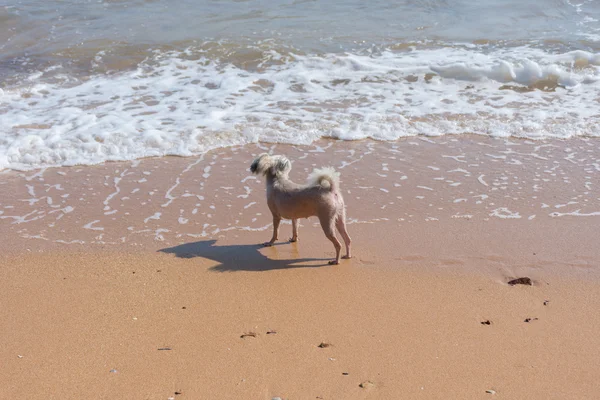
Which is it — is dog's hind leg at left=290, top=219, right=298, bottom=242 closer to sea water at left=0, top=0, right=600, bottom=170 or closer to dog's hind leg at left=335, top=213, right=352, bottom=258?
dog's hind leg at left=335, top=213, right=352, bottom=258

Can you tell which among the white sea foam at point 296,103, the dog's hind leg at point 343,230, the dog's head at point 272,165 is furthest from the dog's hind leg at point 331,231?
the white sea foam at point 296,103

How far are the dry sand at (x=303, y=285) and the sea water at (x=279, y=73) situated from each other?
1232mm

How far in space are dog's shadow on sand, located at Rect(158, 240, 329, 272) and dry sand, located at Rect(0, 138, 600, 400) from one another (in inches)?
1.0

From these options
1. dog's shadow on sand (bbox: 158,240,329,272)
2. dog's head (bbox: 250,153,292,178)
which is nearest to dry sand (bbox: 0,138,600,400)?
dog's shadow on sand (bbox: 158,240,329,272)

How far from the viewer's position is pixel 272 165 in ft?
18.1

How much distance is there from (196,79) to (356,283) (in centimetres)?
750

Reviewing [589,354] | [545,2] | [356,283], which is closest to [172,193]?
[356,283]

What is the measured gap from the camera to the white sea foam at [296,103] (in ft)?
27.6

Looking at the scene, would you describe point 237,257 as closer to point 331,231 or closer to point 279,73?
point 331,231

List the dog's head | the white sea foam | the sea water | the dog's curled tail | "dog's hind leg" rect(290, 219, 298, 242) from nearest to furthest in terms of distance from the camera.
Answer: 1. the dog's curled tail
2. the dog's head
3. "dog's hind leg" rect(290, 219, 298, 242)
4. the white sea foam
5. the sea water

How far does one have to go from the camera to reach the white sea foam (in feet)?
27.6

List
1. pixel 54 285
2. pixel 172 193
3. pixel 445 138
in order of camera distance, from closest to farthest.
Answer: pixel 54 285 → pixel 172 193 → pixel 445 138

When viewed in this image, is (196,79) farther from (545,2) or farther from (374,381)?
(545,2)

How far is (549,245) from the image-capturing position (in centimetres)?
550
